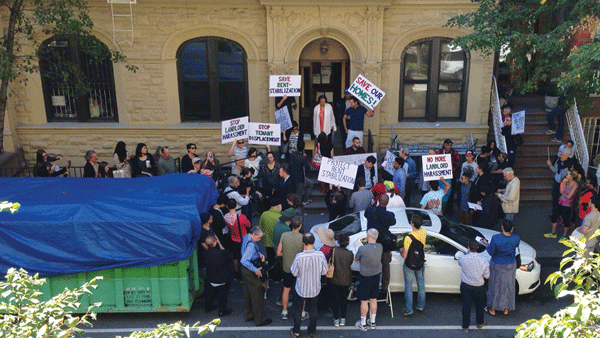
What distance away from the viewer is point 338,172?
40.1 feet

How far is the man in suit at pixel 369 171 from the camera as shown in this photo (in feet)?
41.8

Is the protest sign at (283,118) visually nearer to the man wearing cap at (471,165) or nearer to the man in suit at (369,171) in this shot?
the man in suit at (369,171)

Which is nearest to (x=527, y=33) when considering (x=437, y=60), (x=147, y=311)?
(x=437, y=60)

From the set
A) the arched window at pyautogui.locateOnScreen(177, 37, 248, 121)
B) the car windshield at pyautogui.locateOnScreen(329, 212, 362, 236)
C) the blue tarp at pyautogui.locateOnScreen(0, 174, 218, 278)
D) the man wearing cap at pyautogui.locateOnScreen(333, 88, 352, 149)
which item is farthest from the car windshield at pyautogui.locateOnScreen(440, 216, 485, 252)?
the arched window at pyautogui.locateOnScreen(177, 37, 248, 121)

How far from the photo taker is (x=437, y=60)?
632 inches

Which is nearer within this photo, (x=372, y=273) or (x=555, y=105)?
(x=372, y=273)

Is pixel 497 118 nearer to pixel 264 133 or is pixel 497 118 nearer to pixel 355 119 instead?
pixel 355 119

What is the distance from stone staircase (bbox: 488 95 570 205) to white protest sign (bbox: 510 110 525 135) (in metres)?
1.45

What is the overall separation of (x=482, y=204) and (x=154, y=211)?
6637mm

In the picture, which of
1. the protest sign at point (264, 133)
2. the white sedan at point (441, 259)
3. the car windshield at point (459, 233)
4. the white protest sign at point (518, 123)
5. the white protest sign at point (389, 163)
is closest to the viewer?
the white sedan at point (441, 259)

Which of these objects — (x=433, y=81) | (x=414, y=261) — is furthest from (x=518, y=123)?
(x=414, y=261)

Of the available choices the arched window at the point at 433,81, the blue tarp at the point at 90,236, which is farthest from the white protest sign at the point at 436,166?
the blue tarp at the point at 90,236

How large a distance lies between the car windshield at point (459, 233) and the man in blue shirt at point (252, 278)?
11.1 ft

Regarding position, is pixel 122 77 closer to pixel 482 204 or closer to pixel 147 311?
pixel 147 311
